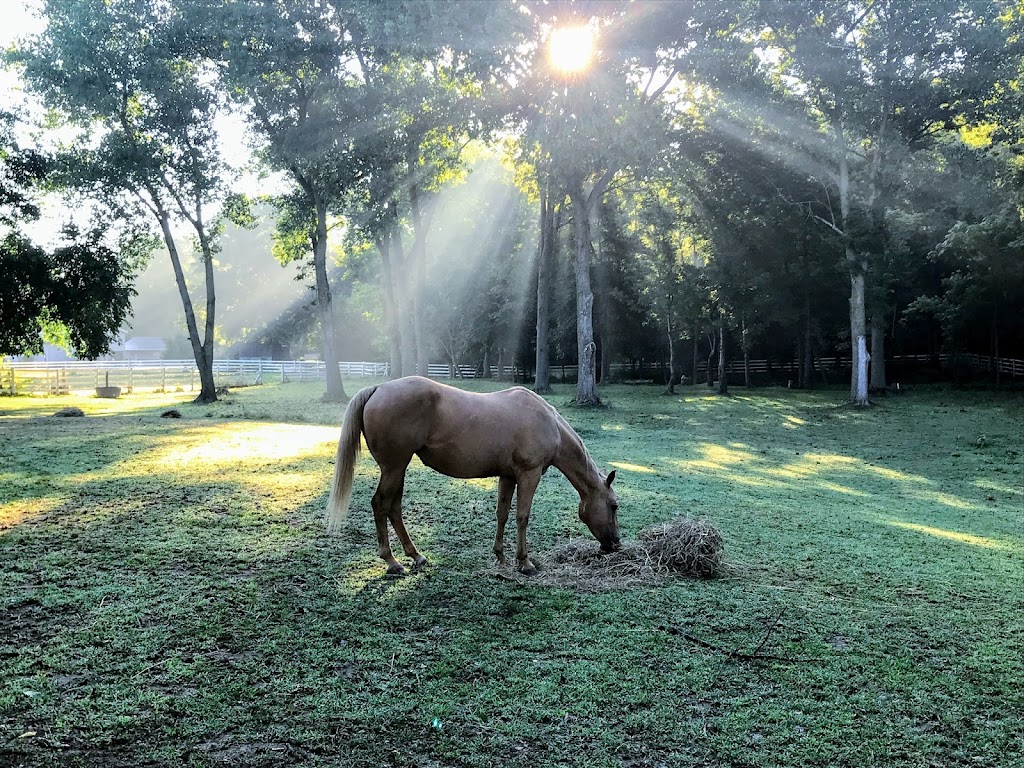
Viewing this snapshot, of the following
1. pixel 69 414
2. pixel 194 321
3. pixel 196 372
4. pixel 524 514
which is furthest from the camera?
pixel 196 372

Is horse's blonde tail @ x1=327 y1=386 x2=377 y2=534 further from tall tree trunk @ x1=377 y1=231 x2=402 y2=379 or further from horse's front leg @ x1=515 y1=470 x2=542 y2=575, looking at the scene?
tall tree trunk @ x1=377 y1=231 x2=402 y2=379

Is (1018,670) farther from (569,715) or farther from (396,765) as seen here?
(396,765)

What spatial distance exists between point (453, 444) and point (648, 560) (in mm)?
2050

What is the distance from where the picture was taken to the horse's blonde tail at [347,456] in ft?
19.4

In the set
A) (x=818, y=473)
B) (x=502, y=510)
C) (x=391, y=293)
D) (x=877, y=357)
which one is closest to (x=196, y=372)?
(x=391, y=293)

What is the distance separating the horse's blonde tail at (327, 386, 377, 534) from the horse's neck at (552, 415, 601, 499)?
175 centimetres

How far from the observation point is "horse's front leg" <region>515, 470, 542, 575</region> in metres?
6.12

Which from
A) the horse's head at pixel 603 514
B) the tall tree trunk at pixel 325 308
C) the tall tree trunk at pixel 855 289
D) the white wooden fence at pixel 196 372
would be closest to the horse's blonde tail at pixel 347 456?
the horse's head at pixel 603 514

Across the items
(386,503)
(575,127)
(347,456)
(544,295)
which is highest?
(575,127)

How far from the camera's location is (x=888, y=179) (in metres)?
27.5

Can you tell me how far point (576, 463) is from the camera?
6.47 m

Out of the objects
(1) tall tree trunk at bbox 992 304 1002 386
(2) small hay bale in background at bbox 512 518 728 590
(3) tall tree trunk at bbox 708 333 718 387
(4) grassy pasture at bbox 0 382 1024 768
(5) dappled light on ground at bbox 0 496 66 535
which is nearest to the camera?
(4) grassy pasture at bbox 0 382 1024 768

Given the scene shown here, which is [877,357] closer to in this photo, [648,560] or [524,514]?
[648,560]

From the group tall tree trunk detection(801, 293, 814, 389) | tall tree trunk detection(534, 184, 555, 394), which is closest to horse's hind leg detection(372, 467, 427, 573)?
tall tree trunk detection(534, 184, 555, 394)
